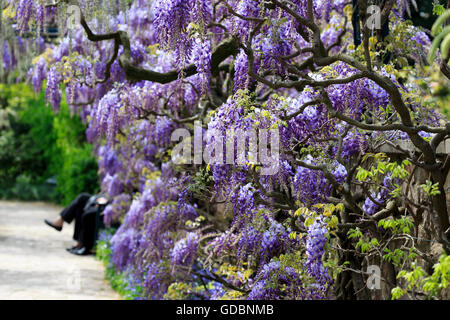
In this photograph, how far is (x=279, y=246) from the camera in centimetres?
437

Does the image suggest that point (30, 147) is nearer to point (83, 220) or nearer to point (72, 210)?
point (72, 210)

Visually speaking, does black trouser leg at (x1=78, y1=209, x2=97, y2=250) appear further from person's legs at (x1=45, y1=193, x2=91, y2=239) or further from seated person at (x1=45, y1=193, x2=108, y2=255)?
person's legs at (x1=45, y1=193, x2=91, y2=239)

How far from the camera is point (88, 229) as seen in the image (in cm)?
1071

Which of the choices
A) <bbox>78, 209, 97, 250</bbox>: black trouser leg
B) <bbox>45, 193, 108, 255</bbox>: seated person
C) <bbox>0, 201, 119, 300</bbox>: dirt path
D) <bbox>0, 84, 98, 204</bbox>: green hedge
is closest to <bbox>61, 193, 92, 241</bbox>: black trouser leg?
<bbox>45, 193, 108, 255</bbox>: seated person

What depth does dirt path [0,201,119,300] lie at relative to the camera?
7320mm

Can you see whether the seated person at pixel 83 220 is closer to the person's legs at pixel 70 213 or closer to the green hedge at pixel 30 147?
the person's legs at pixel 70 213

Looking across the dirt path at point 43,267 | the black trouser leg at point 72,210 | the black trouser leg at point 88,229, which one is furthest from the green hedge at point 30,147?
the black trouser leg at point 88,229

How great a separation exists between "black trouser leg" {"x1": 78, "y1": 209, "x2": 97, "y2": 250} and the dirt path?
11.5 inches

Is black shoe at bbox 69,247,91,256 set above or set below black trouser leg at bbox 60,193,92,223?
below

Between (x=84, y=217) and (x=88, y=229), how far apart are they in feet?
0.75

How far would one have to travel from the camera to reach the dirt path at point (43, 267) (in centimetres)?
732

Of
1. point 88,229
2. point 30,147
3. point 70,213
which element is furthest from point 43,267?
point 30,147

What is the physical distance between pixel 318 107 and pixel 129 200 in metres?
5.55
